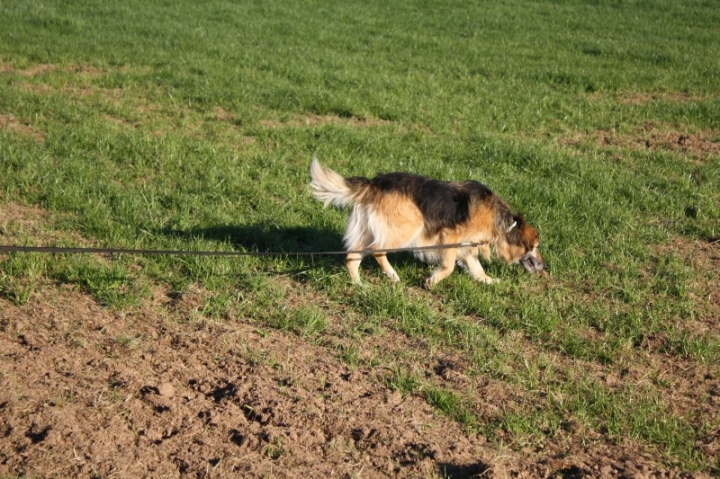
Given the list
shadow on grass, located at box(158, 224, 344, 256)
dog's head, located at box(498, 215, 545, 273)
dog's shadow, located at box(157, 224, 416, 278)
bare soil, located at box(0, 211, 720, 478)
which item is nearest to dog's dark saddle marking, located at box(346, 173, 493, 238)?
dog's head, located at box(498, 215, 545, 273)

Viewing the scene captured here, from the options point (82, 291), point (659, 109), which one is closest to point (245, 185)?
point (82, 291)

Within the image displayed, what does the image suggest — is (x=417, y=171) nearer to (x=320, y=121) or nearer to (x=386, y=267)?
(x=386, y=267)

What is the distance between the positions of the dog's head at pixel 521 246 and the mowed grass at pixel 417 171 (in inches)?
6.7

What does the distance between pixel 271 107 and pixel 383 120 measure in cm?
185

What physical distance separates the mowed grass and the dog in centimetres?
22

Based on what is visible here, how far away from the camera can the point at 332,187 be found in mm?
6191

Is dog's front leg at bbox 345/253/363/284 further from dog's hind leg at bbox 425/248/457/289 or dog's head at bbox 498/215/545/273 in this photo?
dog's head at bbox 498/215/545/273

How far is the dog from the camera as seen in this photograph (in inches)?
246

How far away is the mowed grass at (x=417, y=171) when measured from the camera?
529 cm

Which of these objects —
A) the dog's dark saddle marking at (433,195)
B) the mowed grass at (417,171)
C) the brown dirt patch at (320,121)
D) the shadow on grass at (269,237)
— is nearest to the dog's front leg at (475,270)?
the mowed grass at (417,171)

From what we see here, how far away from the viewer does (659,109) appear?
12.4 meters

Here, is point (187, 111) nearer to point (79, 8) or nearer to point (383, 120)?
point (383, 120)

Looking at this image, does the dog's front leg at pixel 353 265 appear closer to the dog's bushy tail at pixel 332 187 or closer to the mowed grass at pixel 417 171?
the mowed grass at pixel 417 171

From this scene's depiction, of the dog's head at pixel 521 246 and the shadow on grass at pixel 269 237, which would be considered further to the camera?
the shadow on grass at pixel 269 237
